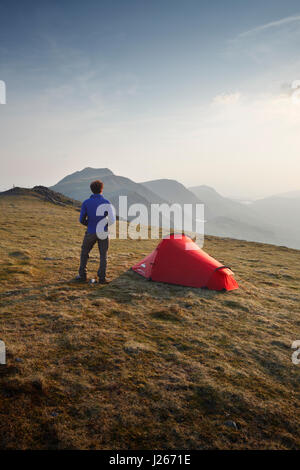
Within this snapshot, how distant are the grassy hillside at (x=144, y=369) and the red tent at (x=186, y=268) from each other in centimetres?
57

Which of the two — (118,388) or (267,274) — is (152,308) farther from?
(267,274)

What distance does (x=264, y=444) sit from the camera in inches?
137

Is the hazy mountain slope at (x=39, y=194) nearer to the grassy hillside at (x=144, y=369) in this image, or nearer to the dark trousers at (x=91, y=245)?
the dark trousers at (x=91, y=245)

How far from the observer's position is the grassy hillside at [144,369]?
11.5 ft

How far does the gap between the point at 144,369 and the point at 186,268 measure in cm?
545

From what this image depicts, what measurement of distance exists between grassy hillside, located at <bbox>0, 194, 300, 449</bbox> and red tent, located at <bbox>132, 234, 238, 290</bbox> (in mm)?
566

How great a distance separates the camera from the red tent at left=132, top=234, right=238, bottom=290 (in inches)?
379

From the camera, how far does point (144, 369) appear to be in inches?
189

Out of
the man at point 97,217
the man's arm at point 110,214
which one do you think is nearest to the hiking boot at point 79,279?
the man at point 97,217

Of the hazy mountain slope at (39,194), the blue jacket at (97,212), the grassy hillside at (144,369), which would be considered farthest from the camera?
the hazy mountain slope at (39,194)

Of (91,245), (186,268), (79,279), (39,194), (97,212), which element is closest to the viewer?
(97,212)

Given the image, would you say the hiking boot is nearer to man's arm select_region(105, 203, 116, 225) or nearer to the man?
the man

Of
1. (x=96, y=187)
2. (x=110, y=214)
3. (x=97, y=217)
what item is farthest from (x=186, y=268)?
(x=96, y=187)

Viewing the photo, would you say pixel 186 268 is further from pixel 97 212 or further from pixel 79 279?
pixel 79 279
